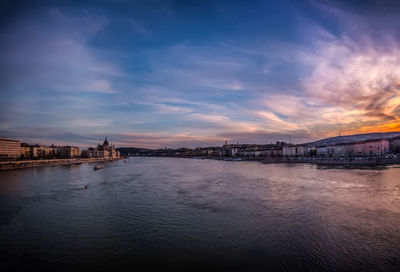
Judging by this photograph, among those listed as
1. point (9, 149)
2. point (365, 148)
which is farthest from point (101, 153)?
point (365, 148)

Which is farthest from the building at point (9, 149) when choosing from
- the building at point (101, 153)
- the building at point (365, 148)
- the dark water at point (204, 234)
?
the building at point (365, 148)

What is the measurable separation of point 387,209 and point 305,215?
4421mm

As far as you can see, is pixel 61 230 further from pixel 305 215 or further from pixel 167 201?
pixel 305 215

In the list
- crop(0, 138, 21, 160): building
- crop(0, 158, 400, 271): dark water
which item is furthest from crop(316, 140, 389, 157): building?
crop(0, 138, 21, 160): building

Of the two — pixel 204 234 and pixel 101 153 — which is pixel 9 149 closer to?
pixel 101 153

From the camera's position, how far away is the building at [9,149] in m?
76.8

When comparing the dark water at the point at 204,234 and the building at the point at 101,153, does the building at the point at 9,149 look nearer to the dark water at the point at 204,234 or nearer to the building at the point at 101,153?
the building at the point at 101,153

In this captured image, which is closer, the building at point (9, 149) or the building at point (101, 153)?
the building at point (9, 149)

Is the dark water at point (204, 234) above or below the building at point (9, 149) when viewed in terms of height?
below

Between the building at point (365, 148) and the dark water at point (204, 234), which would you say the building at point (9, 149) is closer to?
the dark water at point (204, 234)

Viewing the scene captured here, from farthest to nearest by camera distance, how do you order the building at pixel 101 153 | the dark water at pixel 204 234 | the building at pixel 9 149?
the building at pixel 101 153 → the building at pixel 9 149 → the dark water at pixel 204 234

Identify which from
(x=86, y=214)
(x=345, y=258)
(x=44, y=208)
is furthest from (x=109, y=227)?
(x=345, y=258)

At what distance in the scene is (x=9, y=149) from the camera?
81188 mm

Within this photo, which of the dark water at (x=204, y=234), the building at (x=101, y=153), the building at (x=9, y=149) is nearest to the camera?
the dark water at (x=204, y=234)
